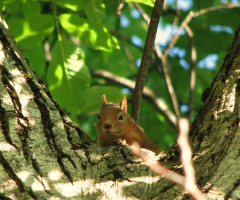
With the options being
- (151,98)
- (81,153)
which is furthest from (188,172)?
(151,98)

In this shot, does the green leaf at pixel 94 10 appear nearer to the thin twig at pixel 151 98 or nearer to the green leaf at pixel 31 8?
the green leaf at pixel 31 8

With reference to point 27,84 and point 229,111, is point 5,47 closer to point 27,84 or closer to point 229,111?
point 27,84

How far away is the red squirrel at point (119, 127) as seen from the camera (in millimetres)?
5676

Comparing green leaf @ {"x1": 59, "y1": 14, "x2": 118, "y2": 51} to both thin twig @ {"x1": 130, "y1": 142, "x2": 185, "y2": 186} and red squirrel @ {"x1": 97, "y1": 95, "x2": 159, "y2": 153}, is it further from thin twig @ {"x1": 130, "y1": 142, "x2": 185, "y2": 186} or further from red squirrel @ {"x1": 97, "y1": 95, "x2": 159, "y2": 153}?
thin twig @ {"x1": 130, "y1": 142, "x2": 185, "y2": 186}

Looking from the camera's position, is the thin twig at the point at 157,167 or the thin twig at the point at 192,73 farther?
the thin twig at the point at 192,73

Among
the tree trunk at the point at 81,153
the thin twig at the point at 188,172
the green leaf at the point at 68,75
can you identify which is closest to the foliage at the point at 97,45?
the green leaf at the point at 68,75

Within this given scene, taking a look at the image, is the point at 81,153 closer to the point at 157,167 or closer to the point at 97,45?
the point at 157,167

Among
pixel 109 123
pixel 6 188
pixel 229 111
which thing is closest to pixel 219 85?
pixel 229 111

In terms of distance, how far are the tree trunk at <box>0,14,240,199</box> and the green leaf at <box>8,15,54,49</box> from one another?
84 cm

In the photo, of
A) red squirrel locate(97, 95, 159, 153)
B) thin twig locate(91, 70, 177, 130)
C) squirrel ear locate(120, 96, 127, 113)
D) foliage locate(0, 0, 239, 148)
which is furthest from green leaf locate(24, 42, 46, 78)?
thin twig locate(91, 70, 177, 130)

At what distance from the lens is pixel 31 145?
353 centimetres

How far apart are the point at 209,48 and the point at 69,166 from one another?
4.65m

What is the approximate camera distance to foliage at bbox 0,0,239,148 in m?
4.75

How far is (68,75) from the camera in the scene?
16.2ft
